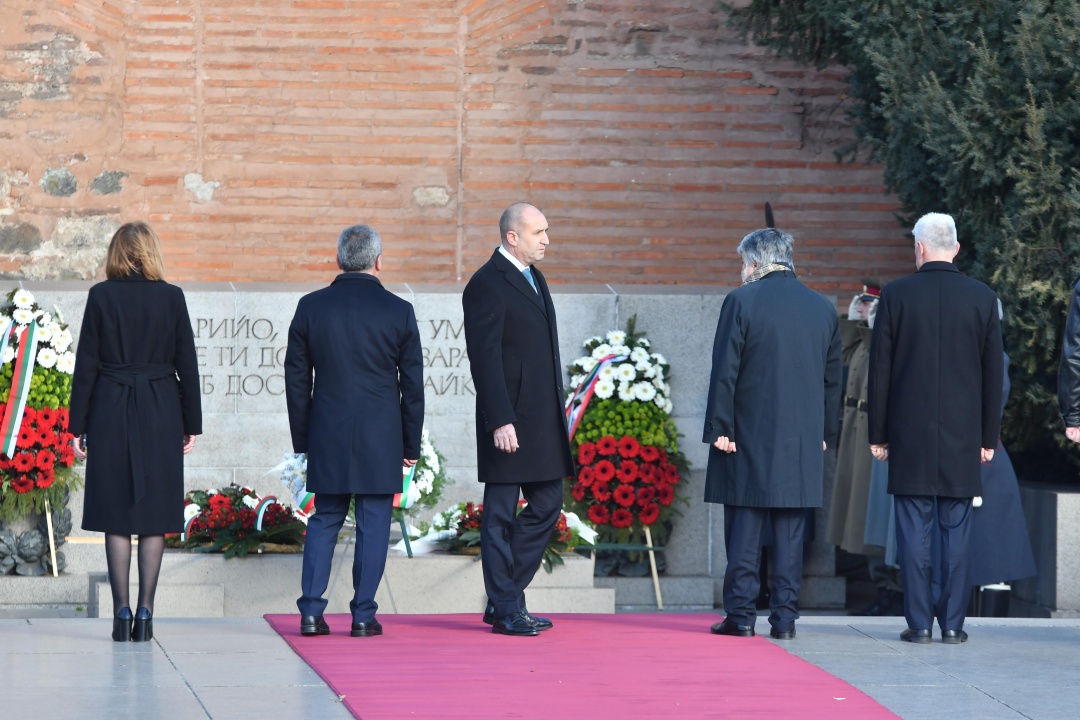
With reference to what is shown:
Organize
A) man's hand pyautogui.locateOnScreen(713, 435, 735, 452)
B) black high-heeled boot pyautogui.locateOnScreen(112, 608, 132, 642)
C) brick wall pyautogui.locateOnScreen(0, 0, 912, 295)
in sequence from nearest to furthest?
black high-heeled boot pyautogui.locateOnScreen(112, 608, 132, 642)
man's hand pyautogui.locateOnScreen(713, 435, 735, 452)
brick wall pyautogui.locateOnScreen(0, 0, 912, 295)

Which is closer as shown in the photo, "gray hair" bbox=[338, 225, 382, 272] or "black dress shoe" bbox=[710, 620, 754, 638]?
"gray hair" bbox=[338, 225, 382, 272]

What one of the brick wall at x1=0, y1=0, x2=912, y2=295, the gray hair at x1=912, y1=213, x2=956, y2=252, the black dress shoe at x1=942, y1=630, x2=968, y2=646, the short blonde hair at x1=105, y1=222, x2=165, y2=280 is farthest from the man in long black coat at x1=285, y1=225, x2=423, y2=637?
the brick wall at x1=0, y1=0, x2=912, y2=295

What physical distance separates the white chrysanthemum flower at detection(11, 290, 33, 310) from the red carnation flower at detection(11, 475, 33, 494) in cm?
103

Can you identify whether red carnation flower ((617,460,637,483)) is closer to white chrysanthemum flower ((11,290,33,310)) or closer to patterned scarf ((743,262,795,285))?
patterned scarf ((743,262,795,285))

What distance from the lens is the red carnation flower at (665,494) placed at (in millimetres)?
9523

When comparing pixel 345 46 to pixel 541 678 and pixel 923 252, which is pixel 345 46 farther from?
pixel 541 678

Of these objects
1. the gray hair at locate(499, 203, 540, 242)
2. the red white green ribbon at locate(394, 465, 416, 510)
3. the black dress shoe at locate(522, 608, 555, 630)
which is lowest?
the black dress shoe at locate(522, 608, 555, 630)

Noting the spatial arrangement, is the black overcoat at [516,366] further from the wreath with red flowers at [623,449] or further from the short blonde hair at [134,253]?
the wreath with red flowers at [623,449]

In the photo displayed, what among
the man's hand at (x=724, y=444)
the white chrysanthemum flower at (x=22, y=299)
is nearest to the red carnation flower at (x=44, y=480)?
the white chrysanthemum flower at (x=22, y=299)

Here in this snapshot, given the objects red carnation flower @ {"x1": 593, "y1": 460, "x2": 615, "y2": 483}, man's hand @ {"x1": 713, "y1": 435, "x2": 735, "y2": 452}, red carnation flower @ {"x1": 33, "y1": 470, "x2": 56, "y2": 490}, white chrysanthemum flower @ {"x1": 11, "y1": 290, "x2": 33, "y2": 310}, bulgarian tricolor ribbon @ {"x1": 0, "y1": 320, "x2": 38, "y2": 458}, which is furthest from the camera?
red carnation flower @ {"x1": 593, "y1": 460, "x2": 615, "y2": 483}

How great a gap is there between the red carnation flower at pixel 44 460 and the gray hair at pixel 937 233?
5.28 metres

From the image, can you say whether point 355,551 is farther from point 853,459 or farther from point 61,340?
point 853,459

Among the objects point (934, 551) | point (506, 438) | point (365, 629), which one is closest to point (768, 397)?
point (934, 551)

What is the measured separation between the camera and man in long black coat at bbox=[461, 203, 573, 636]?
6246mm
